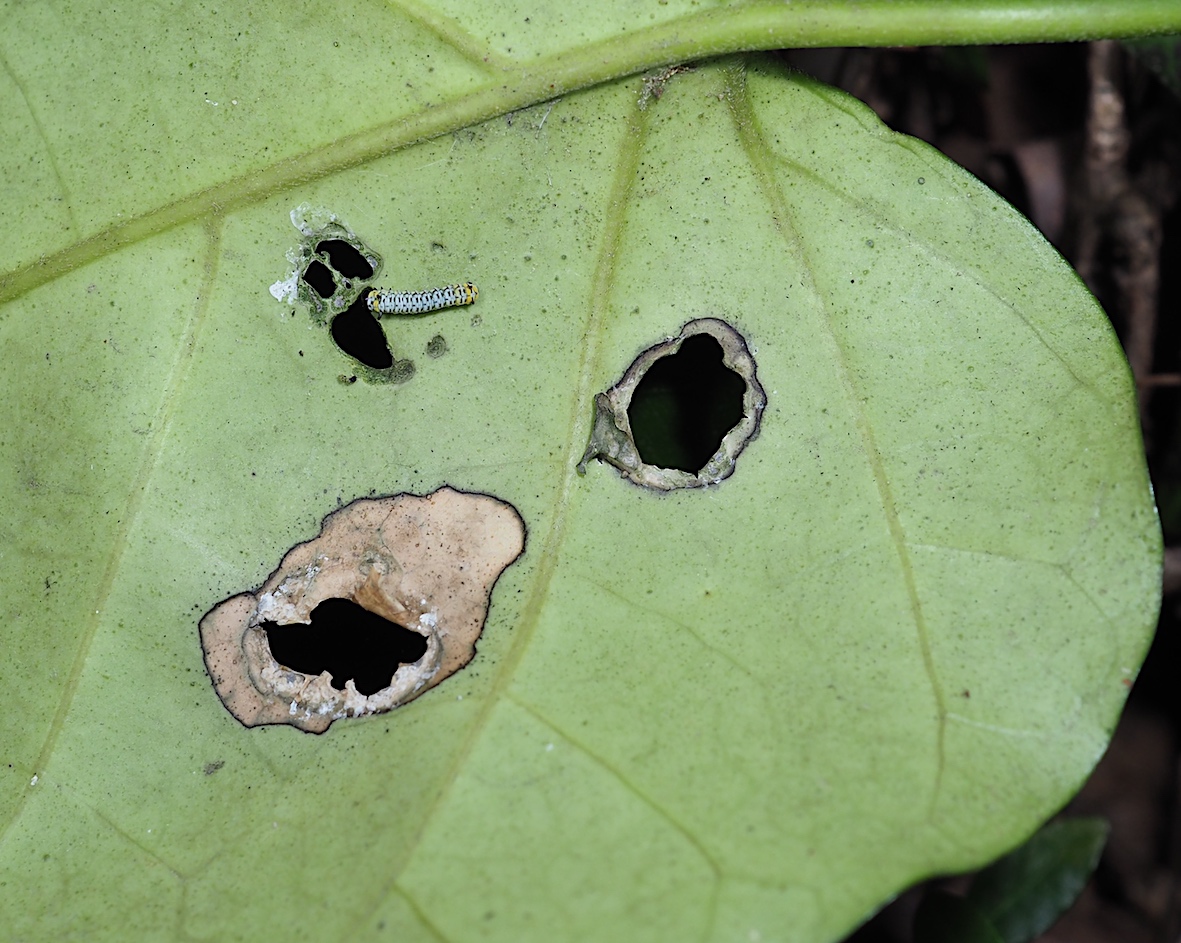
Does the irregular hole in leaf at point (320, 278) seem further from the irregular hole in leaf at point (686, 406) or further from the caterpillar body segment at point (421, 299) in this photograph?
the irregular hole in leaf at point (686, 406)

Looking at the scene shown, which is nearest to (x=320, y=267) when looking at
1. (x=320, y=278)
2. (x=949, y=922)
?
(x=320, y=278)

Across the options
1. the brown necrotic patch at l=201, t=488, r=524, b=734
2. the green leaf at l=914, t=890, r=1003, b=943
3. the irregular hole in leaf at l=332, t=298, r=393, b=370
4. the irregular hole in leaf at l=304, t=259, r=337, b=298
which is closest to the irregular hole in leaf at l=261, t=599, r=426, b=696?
the brown necrotic patch at l=201, t=488, r=524, b=734

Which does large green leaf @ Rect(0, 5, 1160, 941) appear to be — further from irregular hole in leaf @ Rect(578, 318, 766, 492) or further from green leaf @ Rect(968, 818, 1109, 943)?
green leaf @ Rect(968, 818, 1109, 943)

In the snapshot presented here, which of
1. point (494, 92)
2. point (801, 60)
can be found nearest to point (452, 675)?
point (494, 92)

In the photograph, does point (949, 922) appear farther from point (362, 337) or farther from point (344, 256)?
point (344, 256)

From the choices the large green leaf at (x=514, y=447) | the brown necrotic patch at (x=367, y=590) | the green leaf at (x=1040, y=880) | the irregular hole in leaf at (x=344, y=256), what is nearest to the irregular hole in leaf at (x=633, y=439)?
the large green leaf at (x=514, y=447)

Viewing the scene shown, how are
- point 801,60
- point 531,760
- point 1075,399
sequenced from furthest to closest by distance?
point 801,60 < point 1075,399 < point 531,760

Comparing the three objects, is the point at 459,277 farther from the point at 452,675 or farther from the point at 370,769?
the point at 370,769
